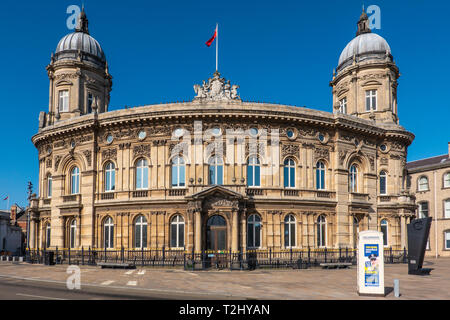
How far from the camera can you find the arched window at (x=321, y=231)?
36000 millimetres

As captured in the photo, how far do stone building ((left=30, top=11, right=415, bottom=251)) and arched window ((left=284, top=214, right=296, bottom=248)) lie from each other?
8cm

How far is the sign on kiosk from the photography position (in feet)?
55.9

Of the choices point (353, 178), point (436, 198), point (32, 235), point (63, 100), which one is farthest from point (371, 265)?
point (436, 198)

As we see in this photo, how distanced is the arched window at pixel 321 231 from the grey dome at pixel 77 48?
29593 mm

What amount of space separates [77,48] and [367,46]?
102 feet

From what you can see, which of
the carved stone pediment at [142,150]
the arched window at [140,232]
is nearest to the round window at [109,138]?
the carved stone pediment at [142,150]

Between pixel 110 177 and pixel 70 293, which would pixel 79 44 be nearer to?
pixel 110 177

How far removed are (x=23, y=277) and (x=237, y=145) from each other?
17852 millimetres

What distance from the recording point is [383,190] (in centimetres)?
4097

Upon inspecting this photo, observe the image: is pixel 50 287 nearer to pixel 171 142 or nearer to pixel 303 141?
pixel 171 142

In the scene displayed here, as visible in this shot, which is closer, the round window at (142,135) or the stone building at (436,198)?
the round window at (142,135)

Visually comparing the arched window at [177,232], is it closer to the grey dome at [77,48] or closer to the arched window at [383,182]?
the arched window at [383,182]

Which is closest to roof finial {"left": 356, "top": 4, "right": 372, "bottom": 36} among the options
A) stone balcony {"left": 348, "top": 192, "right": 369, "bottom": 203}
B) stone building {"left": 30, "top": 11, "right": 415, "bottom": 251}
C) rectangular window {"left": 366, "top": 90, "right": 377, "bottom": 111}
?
rectangular window {"left": 366, "top": 90, "right": 377, "bottom": 111}
